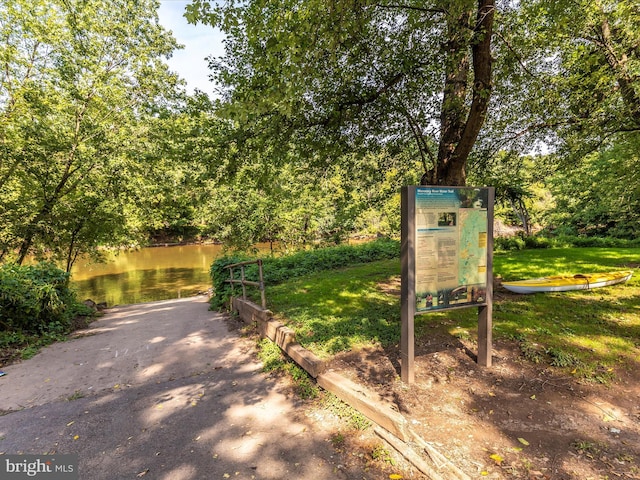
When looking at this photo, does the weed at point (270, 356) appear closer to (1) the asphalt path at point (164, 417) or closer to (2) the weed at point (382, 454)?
(1) the asphalt path at point (164, 417)

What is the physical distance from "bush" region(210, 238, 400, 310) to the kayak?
615 centimetres

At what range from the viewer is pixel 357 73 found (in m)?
5.45

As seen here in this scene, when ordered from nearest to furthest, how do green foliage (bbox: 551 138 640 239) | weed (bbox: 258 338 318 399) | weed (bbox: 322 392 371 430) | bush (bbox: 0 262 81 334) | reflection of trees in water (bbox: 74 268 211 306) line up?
weed (bbox: 322 392 371 430)
weed (bbox: 258 338 318 399)
bush (bbox: 0 262 81 334)
reflection of trees in water (bbox: 74 268 211 306)
green foliage (bbox: 551 138 640 239)

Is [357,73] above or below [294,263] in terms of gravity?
above

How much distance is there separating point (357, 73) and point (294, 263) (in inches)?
300

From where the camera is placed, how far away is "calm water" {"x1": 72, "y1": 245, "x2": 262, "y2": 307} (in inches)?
621

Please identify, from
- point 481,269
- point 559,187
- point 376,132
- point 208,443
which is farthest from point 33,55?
point 559,187

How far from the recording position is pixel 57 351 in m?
5.34

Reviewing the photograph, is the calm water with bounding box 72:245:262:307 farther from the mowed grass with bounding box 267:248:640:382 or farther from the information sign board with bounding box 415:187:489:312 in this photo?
the information sign board with bounding box 415:187:489:312

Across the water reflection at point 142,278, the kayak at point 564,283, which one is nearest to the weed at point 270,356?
the kayak at point 564,283

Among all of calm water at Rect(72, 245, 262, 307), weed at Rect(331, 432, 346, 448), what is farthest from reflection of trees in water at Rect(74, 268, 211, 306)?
weed at Rect(331, 432, 346, 448)

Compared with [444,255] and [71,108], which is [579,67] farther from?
[71,108]

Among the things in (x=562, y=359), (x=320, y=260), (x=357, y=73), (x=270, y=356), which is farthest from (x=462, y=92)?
(x=320, y=260)

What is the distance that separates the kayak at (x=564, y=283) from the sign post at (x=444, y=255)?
3.55 metres
